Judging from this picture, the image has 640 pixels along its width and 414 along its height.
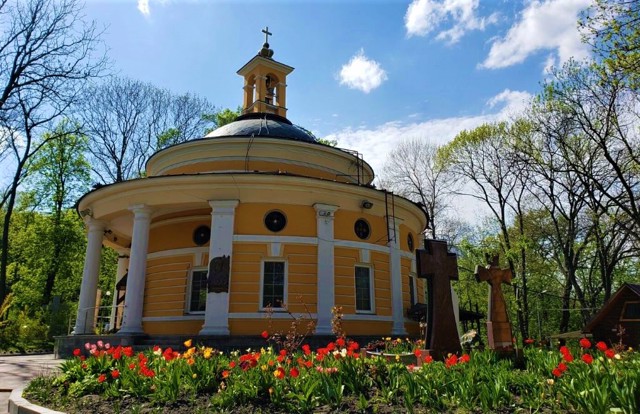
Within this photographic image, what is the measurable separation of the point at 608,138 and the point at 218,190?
17.2 m

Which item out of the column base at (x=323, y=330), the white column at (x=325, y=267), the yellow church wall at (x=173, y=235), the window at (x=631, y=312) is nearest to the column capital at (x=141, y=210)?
the yellow church wall at (x=173, y=235)

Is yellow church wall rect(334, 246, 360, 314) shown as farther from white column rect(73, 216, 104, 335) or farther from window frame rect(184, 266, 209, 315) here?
white column rect(73, 216, 104, 335)

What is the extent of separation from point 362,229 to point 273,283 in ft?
12.3

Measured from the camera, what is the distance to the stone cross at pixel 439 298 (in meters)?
8.62

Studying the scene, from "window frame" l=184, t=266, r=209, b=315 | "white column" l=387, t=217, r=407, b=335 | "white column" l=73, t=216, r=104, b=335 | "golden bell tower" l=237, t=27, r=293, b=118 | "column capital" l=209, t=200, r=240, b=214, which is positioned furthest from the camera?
"golden bell tower" l=237, t=27, r=293, b=118

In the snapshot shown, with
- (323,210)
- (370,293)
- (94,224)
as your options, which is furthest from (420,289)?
(94,224)

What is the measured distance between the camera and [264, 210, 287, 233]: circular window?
1480 centimetres

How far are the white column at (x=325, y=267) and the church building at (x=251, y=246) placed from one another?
0.03 meters

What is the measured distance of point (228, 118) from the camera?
34.7m

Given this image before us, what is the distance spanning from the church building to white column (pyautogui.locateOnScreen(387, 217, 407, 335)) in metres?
0.04

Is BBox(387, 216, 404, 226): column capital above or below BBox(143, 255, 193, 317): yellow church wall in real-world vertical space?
above

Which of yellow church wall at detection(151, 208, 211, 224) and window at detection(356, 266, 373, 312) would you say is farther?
yellow church wall at detection(151, 208, 211, 224)

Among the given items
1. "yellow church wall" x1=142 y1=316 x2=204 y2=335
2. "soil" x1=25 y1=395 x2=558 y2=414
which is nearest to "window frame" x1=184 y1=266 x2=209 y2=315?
"yellow church wall" x1=142 y1=316 x2=204 y2=335

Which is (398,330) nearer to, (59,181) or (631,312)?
(631,312)
